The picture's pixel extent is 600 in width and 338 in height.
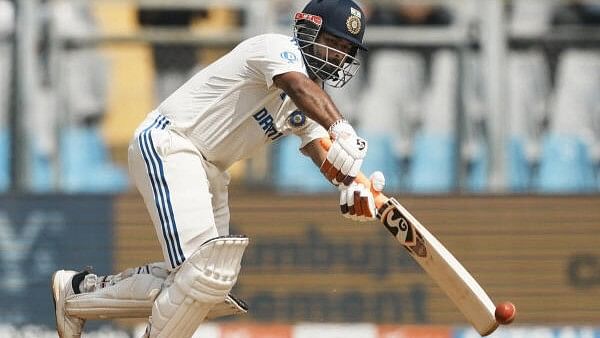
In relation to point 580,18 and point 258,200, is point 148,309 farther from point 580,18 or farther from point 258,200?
point 580,18

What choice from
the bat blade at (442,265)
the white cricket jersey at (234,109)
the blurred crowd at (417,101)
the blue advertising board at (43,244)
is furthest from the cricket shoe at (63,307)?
the blurred crowd at (417,101)

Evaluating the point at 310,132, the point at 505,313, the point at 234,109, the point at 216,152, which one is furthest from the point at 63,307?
the point at 505,313

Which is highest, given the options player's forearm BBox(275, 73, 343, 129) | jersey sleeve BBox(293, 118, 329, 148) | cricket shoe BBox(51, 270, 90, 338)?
player's forearm BBox(275, 73, 343, 129)

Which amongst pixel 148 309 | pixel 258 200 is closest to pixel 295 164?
pixel 258 200

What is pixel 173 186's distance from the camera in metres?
4.80

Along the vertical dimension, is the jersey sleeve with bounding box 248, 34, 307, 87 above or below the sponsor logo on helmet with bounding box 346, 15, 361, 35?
below

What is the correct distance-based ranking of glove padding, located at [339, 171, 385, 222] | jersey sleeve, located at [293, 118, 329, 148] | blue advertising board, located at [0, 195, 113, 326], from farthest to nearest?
blue advertising board, located at [0, 195, 113, 326] → jersey sleeve, located at [293, 118, 329, 148] → glove padding, located at [339, 171, 385, 222]

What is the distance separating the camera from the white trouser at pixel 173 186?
4742 mm

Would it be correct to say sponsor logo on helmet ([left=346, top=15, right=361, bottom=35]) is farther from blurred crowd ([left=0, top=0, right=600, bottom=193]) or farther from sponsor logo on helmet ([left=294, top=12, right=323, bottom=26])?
blurred crowd ([left=0, top=0, right=600, bottom=193])

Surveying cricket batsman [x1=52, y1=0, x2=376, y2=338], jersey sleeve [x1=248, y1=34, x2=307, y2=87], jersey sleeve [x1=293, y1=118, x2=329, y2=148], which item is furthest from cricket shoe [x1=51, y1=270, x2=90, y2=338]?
jersey sleeve [x1=248, y1=34, x2=307, y2=87]

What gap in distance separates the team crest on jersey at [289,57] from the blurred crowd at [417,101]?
10.7 feet

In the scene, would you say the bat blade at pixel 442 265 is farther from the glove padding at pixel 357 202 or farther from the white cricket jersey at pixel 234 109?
the white cricket jersey at pixel 234 109

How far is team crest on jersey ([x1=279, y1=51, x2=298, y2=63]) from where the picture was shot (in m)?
4.66

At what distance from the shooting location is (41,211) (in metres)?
7.54
